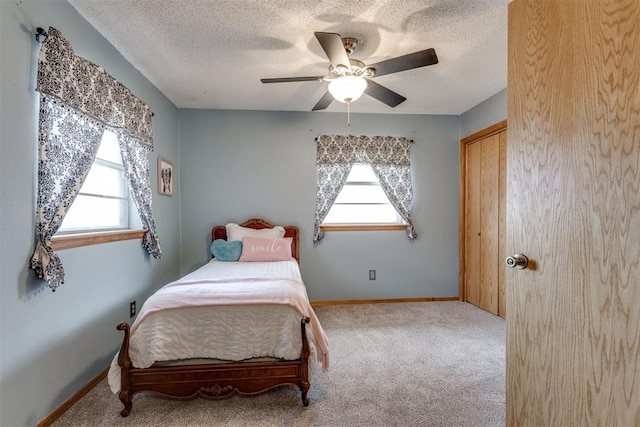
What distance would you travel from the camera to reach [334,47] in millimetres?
1947

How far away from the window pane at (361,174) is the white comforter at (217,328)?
8.23 feet

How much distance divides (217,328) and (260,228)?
6.85ft

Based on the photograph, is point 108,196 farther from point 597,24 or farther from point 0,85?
point 597,24

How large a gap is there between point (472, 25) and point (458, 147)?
223 centimetres

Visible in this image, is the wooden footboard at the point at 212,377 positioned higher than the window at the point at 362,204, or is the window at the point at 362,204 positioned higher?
the window at the point at 362,204

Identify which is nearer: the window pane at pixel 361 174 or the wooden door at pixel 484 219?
the wooden door at pixel 484 219

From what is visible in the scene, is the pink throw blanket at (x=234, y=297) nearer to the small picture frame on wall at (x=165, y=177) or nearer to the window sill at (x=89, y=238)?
the window sill at (x=89, y=238)

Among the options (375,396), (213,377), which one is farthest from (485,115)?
(213,377)

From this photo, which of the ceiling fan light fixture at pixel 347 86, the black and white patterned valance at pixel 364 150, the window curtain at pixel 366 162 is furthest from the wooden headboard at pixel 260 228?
the ceiling fan light fixture at pixel 347 86

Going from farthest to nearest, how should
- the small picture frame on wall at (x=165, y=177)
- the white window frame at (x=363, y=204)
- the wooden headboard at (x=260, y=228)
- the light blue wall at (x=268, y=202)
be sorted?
the white window frame at (x=363, y=204) < the wooden headboard at (x=260, y=228) < the small picture frame on wall at (x=165, y=177) < the light blue wall at (x=268, y=202)

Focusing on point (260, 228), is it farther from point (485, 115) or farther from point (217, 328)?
point (485, 115)

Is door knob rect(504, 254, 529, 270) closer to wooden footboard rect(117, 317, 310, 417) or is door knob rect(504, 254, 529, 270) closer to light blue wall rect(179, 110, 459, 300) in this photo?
wooden footboard rect(117, 317, 310, 417)

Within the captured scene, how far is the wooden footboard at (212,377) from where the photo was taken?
6.07 ft

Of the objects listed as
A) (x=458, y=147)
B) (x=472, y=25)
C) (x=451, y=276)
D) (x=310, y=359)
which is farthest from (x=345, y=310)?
(x=472, y=25)
